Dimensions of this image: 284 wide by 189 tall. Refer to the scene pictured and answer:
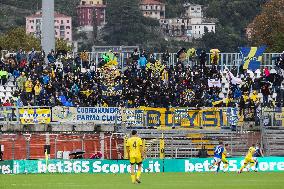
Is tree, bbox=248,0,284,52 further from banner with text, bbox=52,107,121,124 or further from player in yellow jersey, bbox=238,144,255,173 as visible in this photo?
player in yellow jersey, bbox=238,144,255,173

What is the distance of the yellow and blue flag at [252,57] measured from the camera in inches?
3095

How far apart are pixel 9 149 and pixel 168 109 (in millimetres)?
9685

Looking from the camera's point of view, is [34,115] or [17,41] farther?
[17,41]

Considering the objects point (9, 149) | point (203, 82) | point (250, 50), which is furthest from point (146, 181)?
point (250, 50)

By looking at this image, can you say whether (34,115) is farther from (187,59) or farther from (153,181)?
(153,181)

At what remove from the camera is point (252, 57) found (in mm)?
78875

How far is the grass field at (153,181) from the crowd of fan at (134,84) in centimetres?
1543

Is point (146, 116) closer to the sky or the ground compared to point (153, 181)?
closer to the sky

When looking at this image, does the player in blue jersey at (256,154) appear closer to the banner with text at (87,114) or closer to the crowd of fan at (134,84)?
the crowd of fan at (134,84)

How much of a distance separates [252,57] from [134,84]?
30.0ft

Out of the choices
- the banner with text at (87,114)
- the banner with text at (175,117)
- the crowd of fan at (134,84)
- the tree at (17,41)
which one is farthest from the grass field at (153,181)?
the tree at (17,41)

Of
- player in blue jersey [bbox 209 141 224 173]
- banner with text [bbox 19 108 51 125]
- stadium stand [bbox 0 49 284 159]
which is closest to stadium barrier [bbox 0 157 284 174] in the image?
player in blue jersey [bbox 209 141 224 173]

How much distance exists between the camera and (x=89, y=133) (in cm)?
7238

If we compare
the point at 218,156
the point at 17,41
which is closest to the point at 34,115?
the point at 218,156
